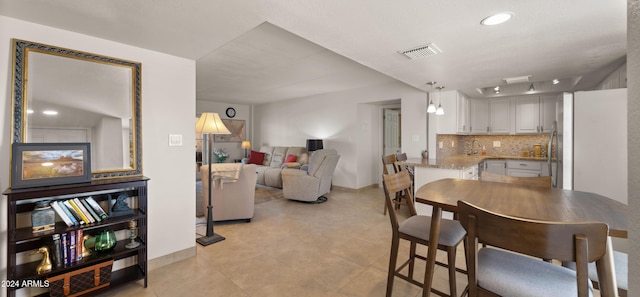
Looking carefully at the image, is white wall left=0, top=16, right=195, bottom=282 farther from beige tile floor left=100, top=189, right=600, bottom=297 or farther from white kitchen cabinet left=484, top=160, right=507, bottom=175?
white kitchen cabinet left=484, top=160, right=507, bottom=175

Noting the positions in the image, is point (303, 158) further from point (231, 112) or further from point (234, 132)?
point (231, 112)

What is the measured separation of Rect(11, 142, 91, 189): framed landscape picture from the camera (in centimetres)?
169

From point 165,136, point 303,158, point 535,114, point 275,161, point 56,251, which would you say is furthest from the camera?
point 275,161

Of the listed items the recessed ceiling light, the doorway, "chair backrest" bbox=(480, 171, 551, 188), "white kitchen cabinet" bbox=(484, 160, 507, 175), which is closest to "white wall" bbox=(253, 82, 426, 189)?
the doorway

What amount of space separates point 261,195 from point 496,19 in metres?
4.70

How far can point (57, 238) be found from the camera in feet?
5.88

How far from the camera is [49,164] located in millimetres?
1788

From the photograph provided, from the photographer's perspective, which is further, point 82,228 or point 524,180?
point 524,180

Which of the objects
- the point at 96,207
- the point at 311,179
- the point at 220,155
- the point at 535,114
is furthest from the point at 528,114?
the point at 220,155

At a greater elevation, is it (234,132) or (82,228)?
(234,132)

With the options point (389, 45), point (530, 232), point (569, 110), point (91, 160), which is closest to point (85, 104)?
point (91, 160)

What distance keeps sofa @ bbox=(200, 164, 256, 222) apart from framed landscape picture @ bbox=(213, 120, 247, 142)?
4395mm

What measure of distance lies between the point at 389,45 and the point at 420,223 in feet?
5.26

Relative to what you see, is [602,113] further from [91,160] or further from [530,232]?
[91,160]
